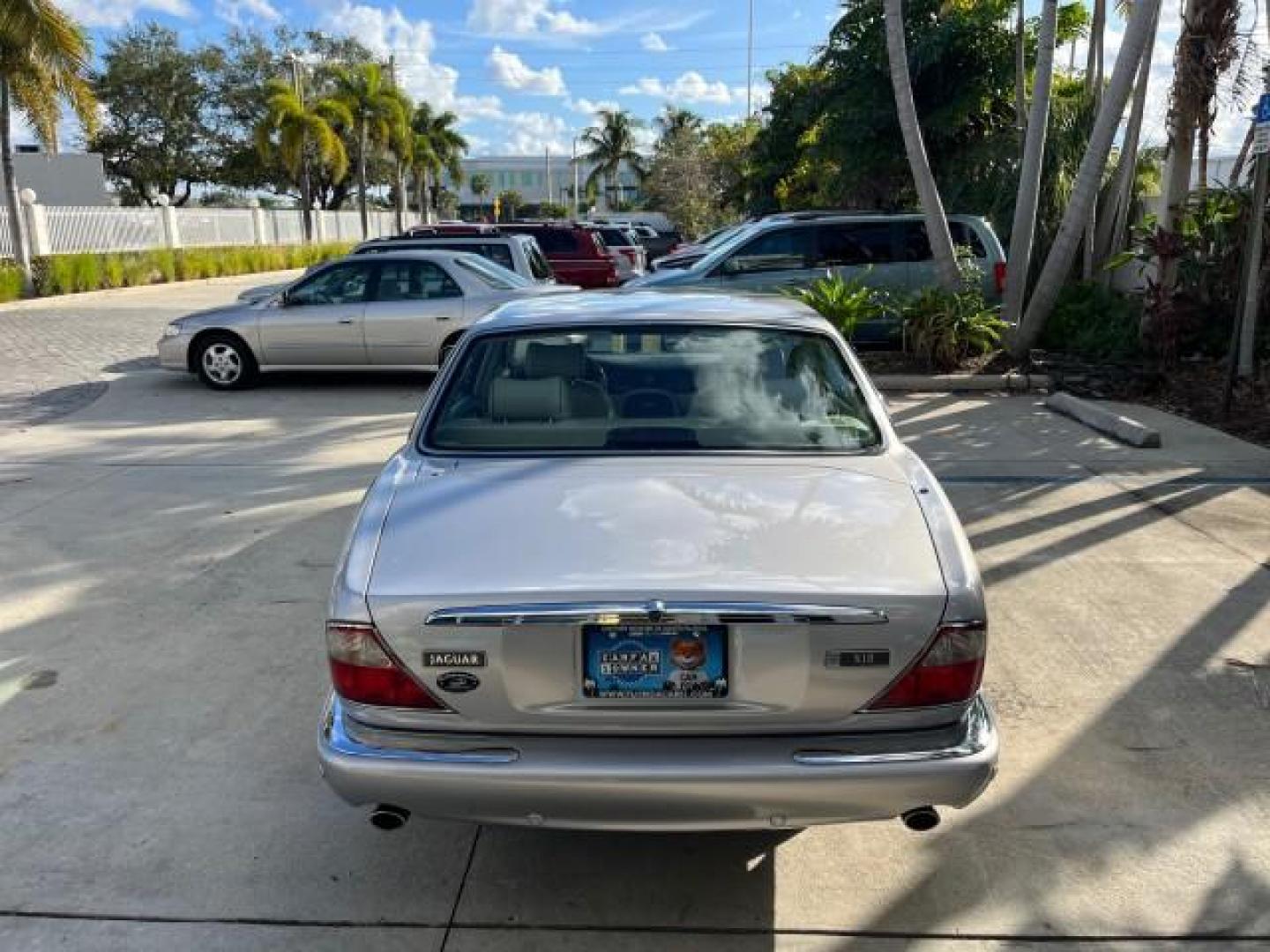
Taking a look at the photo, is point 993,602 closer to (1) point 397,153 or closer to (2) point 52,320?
(2) point 52,320

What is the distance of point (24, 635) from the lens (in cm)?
501

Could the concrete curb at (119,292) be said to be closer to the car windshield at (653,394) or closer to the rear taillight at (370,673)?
the car windshield at (653,394)

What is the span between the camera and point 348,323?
11.5 meters

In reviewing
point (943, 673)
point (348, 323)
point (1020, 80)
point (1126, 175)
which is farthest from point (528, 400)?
point (1020, 80)

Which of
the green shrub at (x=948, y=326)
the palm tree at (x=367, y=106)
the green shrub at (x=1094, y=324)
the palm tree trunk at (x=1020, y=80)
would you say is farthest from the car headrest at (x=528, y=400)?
the palm tree at (x=367, y=106)

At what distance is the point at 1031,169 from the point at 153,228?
26.2 m

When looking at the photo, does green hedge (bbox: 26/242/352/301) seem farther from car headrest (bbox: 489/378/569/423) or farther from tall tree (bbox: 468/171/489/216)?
tall tree (bbox: 468/171/489/216)

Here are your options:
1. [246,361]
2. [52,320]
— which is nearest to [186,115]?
[52,320]

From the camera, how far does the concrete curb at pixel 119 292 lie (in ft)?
71.4

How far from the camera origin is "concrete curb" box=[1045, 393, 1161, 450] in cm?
880

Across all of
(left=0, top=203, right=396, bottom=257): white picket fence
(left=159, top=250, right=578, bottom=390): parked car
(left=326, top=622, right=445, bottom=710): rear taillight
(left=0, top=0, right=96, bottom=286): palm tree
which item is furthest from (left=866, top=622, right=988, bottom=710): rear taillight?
(left=0, top=203, right=396, bottom=257): white picket fence

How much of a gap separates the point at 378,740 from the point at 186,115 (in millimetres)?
59155

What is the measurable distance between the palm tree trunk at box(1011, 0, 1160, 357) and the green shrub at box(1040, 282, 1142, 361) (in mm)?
1074

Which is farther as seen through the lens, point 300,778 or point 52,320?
point 52,320
